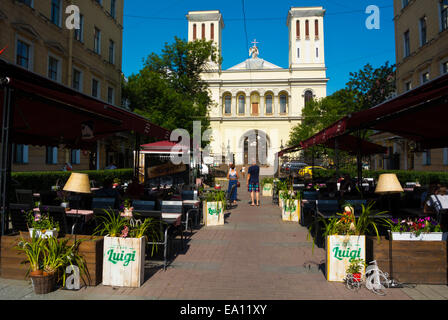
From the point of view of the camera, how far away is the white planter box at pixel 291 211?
963cm

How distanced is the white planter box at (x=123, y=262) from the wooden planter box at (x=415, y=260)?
334 cm

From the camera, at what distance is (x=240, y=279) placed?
15.2 feet

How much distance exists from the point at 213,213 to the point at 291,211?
255cm

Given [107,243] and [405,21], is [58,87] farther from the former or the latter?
[405,21]

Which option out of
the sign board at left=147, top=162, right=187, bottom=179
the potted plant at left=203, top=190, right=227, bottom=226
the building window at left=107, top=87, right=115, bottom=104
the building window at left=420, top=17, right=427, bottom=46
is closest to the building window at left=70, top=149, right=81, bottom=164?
the building window at left=107, top=87, right=115, bottom=104

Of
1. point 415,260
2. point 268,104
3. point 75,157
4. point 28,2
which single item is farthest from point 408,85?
point 268,104

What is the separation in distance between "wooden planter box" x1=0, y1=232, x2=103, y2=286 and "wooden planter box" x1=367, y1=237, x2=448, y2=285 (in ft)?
12.7

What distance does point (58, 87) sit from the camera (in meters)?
5.52

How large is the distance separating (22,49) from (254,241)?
14768mm

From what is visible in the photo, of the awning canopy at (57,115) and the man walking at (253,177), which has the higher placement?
the awning canopy at (57,115)

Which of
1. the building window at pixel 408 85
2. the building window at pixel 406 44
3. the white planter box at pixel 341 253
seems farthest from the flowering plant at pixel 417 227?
the building window at pixel 406 44

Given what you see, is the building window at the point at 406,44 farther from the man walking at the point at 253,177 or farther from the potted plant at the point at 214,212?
the potted plant at the point at 214,212

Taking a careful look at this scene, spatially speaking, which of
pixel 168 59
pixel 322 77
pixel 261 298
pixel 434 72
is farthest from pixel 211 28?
pixel 261 298

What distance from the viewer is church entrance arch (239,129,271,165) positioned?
49.4 metres
